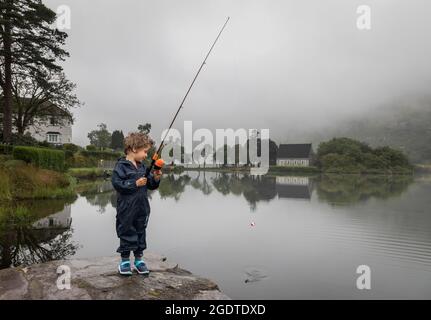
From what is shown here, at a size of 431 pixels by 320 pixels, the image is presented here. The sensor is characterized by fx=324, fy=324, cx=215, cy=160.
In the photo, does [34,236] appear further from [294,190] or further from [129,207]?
[294,190]

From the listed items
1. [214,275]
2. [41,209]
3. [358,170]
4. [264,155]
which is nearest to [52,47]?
[41,209]

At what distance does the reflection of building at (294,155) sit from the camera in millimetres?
137000

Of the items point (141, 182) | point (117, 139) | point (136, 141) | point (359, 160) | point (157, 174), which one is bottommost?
point (141, 182)

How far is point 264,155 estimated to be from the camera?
5113 inches

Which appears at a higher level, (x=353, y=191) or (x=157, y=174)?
(x=157, y=174)

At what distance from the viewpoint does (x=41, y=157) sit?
2611 centimetres

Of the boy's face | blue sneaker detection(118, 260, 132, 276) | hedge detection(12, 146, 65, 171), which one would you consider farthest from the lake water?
hedge detection(12, 146, 65, 171)

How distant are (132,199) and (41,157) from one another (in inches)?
934

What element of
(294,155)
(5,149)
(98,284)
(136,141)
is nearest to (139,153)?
(136,141)

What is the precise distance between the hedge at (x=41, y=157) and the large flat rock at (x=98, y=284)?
2092 cm

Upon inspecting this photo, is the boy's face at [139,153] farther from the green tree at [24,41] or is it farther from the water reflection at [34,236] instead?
the green tree at [24,41]

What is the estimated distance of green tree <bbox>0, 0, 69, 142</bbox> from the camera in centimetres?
2902
